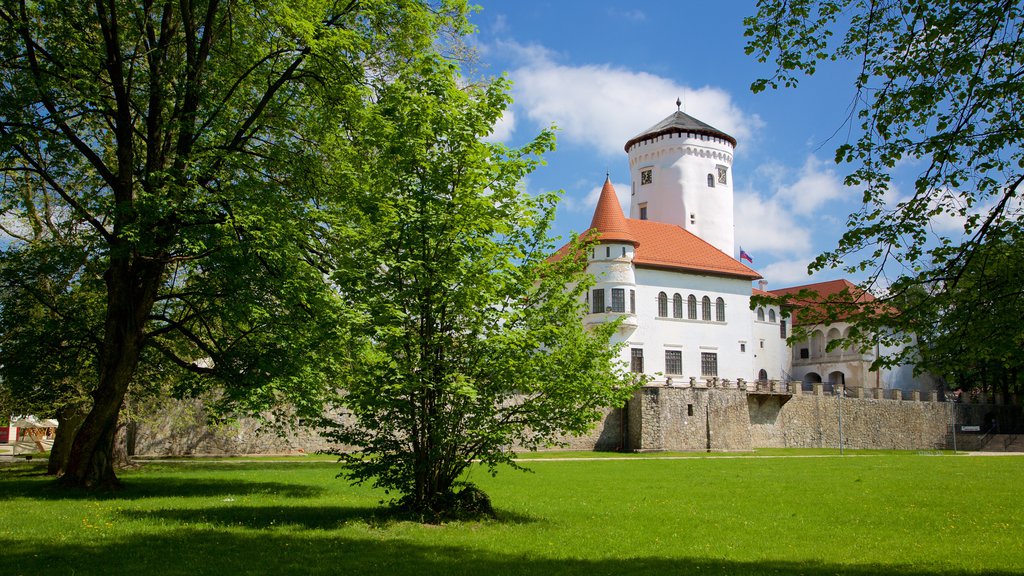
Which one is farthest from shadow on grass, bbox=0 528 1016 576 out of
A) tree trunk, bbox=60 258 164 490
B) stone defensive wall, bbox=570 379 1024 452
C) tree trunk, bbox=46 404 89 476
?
stone defensive wall, bbox=570 379 1024 452

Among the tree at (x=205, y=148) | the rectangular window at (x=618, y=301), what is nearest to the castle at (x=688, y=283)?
the rectangular window at (x=618, y=301)

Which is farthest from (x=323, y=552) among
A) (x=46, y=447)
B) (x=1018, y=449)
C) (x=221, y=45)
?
(x=1018, y=449)

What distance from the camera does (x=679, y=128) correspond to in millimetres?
60188

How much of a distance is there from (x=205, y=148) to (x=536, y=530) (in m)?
9.19

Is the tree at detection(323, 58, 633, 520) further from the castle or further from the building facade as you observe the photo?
the building facade

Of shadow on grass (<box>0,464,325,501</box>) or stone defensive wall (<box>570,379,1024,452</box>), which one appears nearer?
shadow on grass (<box>0,464,325,501</box>)

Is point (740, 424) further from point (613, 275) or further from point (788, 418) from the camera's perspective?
point (613, 275)

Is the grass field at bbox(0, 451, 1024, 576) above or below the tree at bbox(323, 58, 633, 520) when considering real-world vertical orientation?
below

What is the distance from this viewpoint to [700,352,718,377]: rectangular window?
167 ft

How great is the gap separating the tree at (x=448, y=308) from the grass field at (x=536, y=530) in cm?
121

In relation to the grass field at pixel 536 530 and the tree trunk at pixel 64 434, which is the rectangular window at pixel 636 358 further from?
the tree trunk at pixel 64 434

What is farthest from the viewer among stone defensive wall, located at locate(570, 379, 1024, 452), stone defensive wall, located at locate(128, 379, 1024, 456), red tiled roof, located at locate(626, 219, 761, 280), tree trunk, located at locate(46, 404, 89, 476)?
red tiled roof, located at locate(626, 219, 761, 280)

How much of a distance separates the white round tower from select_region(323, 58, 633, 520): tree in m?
49.0

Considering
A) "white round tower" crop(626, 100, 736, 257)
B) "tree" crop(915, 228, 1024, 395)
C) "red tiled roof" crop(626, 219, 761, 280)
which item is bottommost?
"tree" crop(915, 228, 1024, 395)
